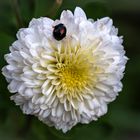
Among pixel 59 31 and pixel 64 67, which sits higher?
pixel 59 31

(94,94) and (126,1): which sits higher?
(126,1)

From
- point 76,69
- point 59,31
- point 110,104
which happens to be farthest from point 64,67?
point 110,104

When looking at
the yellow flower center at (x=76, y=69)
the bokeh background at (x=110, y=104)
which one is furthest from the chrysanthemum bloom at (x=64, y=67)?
the bokeh background at (x=110, y=104)

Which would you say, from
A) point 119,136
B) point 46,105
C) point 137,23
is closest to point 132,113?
point 119,136

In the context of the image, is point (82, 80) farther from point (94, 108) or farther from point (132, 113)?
point (132, 113)

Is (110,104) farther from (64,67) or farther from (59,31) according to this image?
(59,31)

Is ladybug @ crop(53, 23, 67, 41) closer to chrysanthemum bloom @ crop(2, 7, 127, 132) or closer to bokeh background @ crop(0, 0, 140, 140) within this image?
chrysanthemum bloom @ crop(2, 7, 127, 132)
